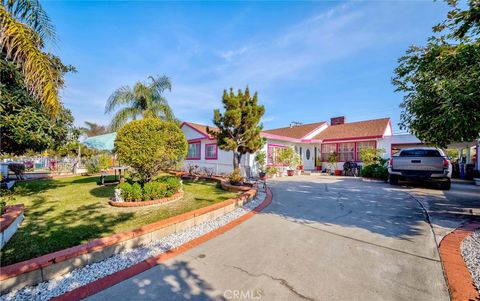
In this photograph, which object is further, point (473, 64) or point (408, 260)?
point (473, 64)

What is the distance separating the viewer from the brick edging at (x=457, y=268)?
2.26 meters

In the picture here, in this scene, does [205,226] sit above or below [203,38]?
below

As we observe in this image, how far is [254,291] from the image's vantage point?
2.41m

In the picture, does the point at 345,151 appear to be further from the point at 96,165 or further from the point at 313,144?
Answer: the point at 96,165

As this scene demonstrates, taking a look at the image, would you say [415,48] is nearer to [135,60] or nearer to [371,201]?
[371,201]

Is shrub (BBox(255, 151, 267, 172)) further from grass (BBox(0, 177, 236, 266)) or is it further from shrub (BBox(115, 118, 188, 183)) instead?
shrub (BBox(115, 118, 188, 183))

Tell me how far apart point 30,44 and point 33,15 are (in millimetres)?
980

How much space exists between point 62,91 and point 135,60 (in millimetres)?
5113

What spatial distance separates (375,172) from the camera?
12.6 metres

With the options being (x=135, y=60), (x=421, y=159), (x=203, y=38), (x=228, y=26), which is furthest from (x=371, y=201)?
(x=135, y=60)

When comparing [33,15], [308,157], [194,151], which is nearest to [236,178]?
[33,15]

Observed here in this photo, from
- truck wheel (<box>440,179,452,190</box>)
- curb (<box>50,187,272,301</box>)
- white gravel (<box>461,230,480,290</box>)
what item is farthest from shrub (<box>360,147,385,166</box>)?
curb (<box>50,187,272,301</box>)

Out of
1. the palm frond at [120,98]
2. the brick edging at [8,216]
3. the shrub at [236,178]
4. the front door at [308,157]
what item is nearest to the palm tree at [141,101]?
the palm frond at [120,98]

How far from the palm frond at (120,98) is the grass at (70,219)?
8.48m
